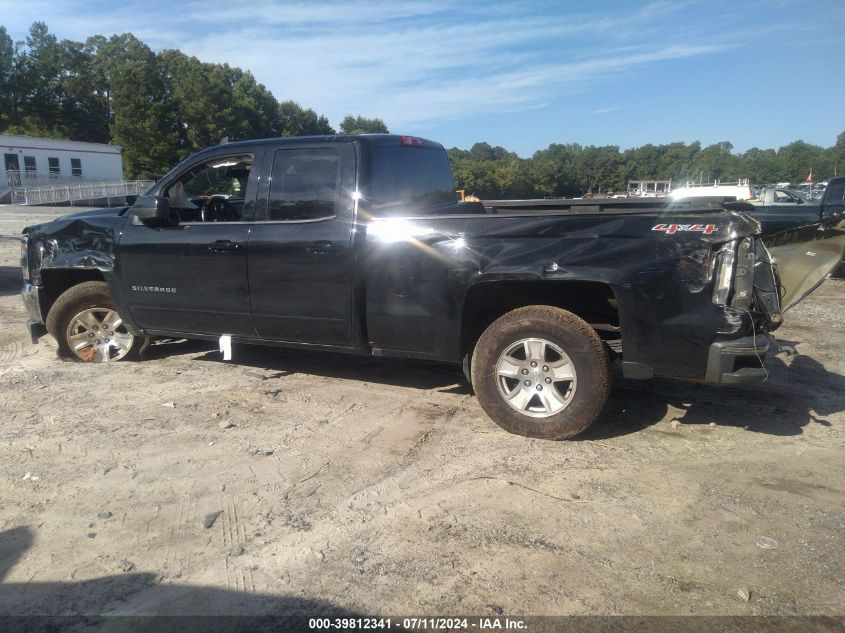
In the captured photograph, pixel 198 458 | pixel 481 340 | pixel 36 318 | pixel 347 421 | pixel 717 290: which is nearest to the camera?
pixel 717 290

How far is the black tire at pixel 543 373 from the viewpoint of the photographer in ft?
13.2

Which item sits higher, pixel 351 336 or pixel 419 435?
pixel 351 336

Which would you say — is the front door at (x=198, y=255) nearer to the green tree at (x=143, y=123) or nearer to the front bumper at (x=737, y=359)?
the front bumper at (x=737, y=359)

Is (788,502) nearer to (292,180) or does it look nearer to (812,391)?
(812,391)

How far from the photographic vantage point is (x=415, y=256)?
4398 mm

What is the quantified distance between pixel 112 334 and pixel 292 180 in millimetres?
2565

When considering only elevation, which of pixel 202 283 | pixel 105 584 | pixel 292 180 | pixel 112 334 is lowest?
pixel 105 584

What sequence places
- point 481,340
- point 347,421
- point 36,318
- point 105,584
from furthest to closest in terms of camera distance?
point 36,318
point 347,421
point 481,340
point 105,584

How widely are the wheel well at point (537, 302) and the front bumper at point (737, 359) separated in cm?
71

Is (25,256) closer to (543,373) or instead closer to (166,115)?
(543,373)

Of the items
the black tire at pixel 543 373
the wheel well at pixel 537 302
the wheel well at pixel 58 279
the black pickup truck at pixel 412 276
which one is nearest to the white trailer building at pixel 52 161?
the wheel well at pixel 58 279

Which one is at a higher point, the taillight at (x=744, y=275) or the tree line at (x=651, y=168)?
the tree line at (x=651, y=168)

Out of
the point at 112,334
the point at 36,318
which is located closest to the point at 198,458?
the point at 112,334

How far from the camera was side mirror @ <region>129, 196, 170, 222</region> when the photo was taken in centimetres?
517
